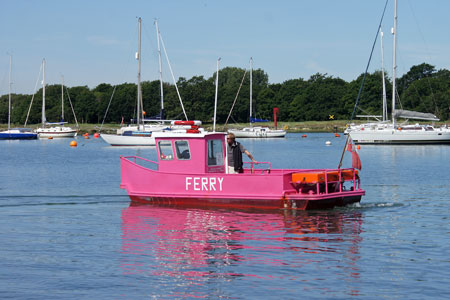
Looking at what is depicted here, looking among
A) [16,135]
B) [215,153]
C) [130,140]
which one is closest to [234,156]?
[215,153]

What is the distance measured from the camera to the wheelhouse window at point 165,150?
24297 millimetres

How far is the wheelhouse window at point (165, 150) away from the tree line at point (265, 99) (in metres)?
117

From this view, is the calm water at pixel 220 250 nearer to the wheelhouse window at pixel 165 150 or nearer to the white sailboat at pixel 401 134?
the wheelhouse window at pixel 165 150

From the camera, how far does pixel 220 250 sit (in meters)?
16.8

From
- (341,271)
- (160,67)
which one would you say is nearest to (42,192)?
(341,271)

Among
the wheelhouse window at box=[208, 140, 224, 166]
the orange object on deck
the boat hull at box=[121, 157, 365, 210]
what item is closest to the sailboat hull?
the boat hull at box=[121, 157, 365, 210]

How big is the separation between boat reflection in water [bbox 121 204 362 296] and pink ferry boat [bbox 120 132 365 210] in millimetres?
401

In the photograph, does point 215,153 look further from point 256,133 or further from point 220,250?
point 256,133

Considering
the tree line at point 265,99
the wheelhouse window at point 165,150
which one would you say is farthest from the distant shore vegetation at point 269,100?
the wheelhouse window at point 165,150

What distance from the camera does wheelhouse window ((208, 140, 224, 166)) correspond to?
23859 mm

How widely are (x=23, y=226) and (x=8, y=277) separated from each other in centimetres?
690

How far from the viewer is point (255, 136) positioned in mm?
111062

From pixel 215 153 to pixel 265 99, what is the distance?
139m

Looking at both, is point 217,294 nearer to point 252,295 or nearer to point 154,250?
point 252,295
